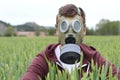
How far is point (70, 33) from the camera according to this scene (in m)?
1.86

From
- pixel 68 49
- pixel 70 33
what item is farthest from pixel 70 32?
pixel 68 49

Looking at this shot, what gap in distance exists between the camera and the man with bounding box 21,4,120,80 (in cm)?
173

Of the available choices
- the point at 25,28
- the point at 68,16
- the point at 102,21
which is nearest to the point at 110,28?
the point at 102,21

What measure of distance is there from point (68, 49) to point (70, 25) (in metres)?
0.18

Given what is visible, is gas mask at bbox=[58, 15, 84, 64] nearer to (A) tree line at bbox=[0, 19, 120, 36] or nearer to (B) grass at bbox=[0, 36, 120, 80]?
(B) grass at bbox=[0, 36, 120, 80]

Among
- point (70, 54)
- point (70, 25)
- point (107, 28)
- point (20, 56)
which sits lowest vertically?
point (107, 28)

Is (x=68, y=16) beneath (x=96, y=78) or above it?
above

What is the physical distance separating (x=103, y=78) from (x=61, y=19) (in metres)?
0.57

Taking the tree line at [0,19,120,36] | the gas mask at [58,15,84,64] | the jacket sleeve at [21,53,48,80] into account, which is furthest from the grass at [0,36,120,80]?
the tree line at [0,19,120,36]

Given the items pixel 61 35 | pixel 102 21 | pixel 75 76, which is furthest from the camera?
pixel 102 21

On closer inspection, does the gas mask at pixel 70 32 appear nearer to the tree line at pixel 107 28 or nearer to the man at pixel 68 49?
the man at pixel 68 49

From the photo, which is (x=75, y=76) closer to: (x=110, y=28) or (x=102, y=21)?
(x=110, y=28)

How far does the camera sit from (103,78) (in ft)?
4.71

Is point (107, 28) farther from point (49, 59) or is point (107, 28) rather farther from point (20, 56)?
point (49, 59)
